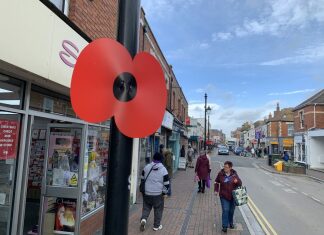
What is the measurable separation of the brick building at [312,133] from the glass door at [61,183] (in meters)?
32.6

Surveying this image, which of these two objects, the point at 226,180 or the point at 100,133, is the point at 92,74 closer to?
the point at 100,133

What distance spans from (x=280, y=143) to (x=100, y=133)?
60.6 metres

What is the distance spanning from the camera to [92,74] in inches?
83.5

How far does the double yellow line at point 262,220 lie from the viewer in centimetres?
865

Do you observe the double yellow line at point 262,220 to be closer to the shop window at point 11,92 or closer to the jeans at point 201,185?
the jeans at point 201,185

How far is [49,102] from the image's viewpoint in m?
6.14

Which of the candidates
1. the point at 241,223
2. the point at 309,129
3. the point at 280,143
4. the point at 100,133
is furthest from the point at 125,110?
the point at 280,143

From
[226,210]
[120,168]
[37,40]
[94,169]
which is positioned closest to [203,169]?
[226,210]

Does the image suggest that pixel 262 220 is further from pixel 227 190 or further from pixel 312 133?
pixel 312 133

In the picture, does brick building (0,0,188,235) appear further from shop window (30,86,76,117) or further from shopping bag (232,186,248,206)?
shopping bag (232,186,248,206)

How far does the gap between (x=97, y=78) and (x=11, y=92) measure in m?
3.34

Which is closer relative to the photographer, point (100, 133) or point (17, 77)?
point (17, 77)

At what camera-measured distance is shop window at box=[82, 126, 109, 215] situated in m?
7.29

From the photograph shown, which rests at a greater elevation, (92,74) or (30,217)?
(92,74)
